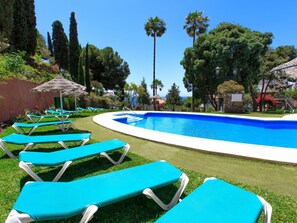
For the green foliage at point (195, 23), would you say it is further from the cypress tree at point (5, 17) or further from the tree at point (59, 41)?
the cypress tree at point (5, 17)

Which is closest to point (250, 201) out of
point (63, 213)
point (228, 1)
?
point (63, 213)

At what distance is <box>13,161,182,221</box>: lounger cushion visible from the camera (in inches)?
76.4

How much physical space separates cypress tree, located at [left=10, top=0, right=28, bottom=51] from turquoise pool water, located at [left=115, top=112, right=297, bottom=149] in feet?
45.9

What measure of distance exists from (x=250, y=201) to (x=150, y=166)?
153 centimetres

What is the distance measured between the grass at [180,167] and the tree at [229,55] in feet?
58.4

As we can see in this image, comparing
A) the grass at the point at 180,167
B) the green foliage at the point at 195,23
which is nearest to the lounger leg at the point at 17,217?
the grass at the point at 180,167

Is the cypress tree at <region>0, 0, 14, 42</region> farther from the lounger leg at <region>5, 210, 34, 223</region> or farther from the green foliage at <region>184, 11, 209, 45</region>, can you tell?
the green foliage at <region>184, 11, 209, 45</region>

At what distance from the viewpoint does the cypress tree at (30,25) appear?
1899 cm

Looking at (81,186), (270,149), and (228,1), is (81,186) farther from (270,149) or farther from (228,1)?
(228,1)

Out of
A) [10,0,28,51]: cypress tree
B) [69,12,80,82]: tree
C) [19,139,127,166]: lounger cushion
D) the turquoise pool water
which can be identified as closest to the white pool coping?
[19,139,127,166]: lounger cushion

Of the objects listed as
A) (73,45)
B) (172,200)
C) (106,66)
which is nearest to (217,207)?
(172,200)

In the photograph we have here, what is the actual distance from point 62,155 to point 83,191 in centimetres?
161

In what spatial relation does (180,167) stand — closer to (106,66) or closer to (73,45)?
(73,45)

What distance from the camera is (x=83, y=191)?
2.34m
